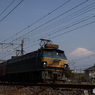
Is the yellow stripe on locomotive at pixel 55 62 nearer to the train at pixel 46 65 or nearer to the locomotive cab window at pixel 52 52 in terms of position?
the train at pixel 46 65

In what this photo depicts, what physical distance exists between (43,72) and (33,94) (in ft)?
23.7

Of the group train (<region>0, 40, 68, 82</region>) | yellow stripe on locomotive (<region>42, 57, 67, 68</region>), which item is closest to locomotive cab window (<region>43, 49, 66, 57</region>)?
train (<region>0, 40, 68, 82</region>)

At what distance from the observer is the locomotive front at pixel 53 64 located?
812 inches

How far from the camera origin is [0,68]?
3747 cm

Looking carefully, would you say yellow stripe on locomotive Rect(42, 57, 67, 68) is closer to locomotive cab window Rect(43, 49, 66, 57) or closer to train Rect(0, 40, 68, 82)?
train Rect(0, 40, 68, 82)

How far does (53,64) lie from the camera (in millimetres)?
21031

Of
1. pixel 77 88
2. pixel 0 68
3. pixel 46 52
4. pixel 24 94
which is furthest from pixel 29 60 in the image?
pixel 0 68

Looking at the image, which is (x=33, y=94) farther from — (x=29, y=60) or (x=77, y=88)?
(x=29, y=60)

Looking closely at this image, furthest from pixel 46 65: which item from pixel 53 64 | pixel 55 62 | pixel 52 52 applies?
pixel 52 52

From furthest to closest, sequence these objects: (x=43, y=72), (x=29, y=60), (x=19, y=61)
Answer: (x=19, y=61) < (x=29, y=60) < (x=43, y=72)

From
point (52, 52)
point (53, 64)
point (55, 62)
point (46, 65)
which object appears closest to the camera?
point (46, 65)

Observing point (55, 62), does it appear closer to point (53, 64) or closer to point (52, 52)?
point (53, 64)

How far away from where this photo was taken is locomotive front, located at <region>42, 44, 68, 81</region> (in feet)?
67.7

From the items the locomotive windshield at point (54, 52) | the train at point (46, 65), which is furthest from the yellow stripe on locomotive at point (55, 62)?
the locomotive windshield at point (54, 52)
